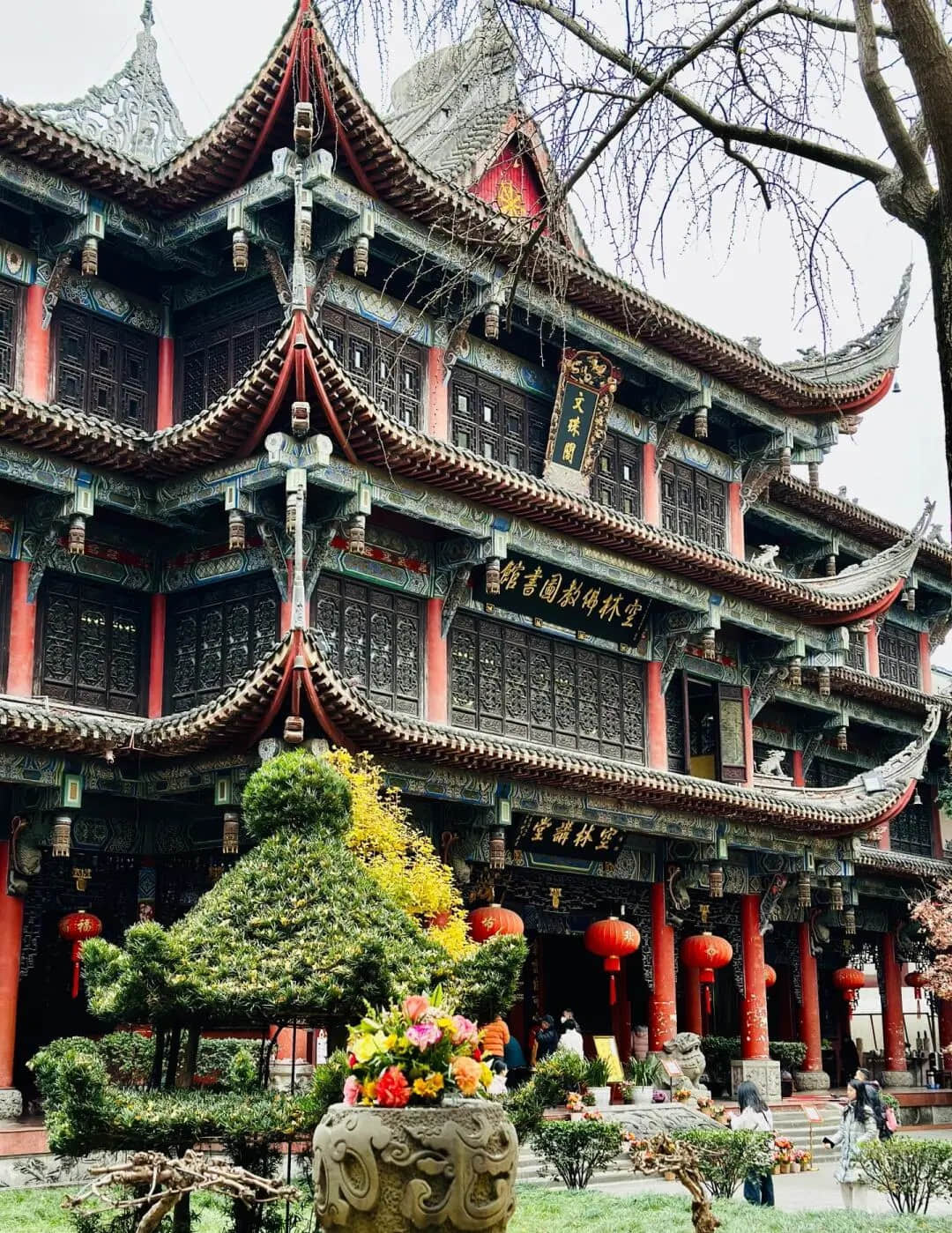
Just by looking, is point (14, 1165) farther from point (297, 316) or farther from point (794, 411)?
point (794, 411)

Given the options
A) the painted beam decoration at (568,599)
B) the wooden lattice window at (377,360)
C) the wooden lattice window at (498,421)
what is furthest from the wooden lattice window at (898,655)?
the wooden lattice window at (377,360)

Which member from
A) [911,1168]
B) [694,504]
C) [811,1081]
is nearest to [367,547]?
[694,504]

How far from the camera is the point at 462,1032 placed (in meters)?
7.05

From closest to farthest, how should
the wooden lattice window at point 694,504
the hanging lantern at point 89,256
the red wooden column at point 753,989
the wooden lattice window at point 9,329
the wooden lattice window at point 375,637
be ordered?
1. the hanging lantern at point 89,256
2. the wooden lattice window at point 9,329
3. the wooden lattice window at point 375,637
4. the red wooden column at point 753,989
5. the wooden lattice window at point 694,504

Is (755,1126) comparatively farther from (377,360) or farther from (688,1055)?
(377,360)

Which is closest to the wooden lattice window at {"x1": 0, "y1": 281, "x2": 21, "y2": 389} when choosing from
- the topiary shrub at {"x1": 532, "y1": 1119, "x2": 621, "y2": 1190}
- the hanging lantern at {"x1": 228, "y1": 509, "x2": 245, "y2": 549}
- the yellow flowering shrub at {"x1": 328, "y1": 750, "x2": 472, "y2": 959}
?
the hanging lantern at {"x1": 228, "y1": 509, "x2": 245, "y2": 549}

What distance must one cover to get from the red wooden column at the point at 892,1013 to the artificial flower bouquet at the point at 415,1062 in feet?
82.2

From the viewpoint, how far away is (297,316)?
53.0 ft

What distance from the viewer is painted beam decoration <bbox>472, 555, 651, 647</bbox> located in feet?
67.2

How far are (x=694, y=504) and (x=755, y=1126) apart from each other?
10.8m

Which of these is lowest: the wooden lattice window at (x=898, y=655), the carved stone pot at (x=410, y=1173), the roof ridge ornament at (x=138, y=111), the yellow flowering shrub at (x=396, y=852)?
the carved stone pot at (x=410, y=1173)

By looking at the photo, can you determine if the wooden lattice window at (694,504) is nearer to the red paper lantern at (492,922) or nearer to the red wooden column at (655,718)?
the red wooden column at (655,718)

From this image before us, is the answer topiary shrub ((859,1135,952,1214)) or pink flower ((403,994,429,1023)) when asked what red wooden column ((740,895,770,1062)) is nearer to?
topiary shrub ((859,1135,952,1214))

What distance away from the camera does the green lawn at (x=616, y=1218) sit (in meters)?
11.0
